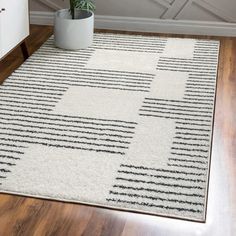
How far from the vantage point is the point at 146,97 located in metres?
2.62

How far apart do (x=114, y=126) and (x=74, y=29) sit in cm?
106

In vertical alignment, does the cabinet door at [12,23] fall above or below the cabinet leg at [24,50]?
above

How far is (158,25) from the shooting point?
3656 millimetres

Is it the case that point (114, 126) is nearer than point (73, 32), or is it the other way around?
point (114, 126)

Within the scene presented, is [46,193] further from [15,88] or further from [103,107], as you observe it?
[15,88]

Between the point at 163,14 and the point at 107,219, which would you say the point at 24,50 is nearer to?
the point at 163,14

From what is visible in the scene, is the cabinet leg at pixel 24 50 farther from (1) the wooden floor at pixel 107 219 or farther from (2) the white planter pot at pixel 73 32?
(1) the wooden floor at pixel 107 219

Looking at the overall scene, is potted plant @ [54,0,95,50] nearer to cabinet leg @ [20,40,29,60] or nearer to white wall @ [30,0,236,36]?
cabinet leg @ [20,40,29,60]

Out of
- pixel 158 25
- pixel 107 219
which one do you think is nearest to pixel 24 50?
pixel 158 25

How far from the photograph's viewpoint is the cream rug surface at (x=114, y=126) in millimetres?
1884

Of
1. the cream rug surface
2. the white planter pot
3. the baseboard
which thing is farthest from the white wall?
the white planter pot

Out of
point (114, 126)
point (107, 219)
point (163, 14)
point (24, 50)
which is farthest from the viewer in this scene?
point (163, 14)

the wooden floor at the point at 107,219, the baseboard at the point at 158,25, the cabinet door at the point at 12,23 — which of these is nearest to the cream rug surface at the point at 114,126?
the wooden floor at the point at 107,219

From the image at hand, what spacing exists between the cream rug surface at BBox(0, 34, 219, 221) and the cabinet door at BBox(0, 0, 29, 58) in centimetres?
17
